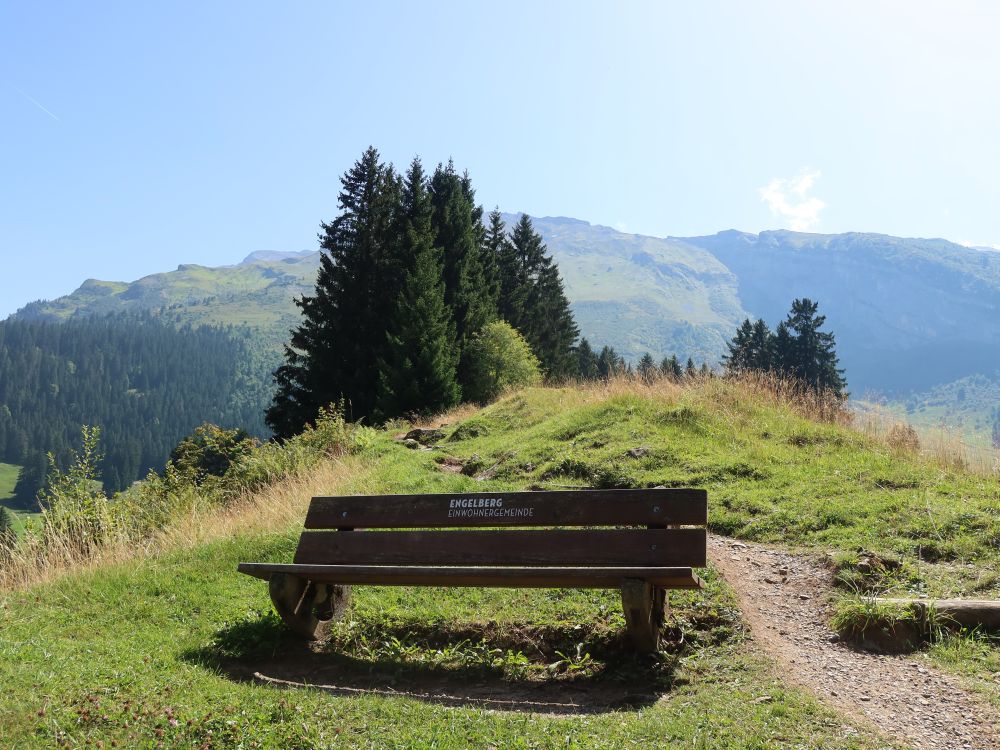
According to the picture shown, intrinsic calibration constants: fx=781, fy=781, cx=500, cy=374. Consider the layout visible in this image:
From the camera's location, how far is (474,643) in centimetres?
567

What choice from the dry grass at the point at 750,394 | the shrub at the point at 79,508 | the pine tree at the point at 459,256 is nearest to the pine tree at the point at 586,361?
the pine tree at the point at 459,256

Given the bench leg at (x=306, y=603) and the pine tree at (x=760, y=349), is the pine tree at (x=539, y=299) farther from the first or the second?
the bench leg at (x=306, y=603)

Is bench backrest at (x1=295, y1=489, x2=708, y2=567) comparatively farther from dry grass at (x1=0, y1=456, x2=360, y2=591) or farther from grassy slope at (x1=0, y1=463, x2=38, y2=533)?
grassy slope at (x1=0, y1=463, x2=38, y2=533)

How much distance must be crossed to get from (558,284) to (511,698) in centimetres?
4911

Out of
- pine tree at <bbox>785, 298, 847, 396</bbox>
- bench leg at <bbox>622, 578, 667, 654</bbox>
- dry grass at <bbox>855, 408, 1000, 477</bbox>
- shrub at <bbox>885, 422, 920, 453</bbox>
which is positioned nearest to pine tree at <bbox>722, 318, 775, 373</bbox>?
pine tree at <bbox>785, 298, 847, 396</bbox>

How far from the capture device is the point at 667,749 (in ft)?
12.0

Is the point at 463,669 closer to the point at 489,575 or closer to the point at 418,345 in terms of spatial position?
the point at 489,575

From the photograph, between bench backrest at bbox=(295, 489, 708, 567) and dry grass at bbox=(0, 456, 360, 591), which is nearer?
bench backrest at bbox=(295, 489, 708, 567)

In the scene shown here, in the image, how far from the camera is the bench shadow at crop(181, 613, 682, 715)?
4.67m

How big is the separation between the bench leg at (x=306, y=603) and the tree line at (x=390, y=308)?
18594 millimetres

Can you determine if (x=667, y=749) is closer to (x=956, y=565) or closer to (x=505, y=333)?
(x=956, y=565)

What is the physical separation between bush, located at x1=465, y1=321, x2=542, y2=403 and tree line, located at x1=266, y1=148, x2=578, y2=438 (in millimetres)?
254

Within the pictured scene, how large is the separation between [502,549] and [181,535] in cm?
455

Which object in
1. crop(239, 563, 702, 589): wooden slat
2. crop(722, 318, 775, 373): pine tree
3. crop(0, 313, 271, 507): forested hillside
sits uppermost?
crop(722, 318, 775, 373): pine tree
